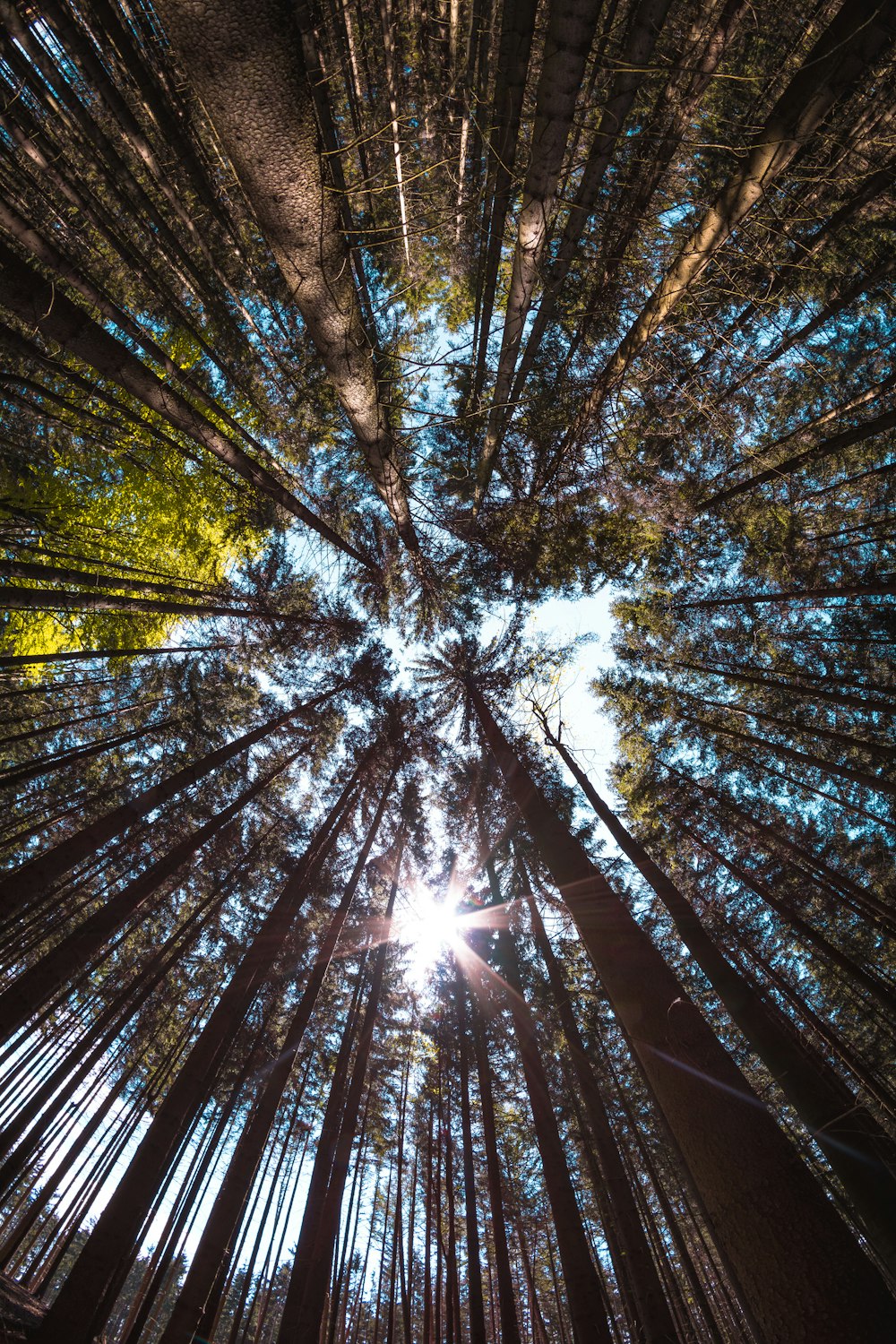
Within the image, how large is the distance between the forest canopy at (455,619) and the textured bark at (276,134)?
22 mm

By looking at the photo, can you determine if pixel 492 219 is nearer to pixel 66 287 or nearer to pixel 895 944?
pixel 66 287

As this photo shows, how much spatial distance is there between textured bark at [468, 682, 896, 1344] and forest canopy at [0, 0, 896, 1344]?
2 centimetres

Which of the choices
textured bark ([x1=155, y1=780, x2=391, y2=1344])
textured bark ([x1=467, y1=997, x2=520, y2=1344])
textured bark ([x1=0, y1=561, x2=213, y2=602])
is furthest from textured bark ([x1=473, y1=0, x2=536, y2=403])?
textured bark ([x1=467, y1=997, x2=520, y2=1344])

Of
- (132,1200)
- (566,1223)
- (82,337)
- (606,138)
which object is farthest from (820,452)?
(132,1200)

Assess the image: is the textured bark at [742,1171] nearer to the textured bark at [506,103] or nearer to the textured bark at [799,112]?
the textured bark at [506,103]

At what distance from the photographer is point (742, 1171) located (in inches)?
82.1

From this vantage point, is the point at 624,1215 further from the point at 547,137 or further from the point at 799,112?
the point at 799,112

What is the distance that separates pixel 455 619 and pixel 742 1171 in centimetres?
953

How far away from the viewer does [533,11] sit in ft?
10.8

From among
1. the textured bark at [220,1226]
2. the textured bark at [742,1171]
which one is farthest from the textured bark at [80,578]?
the textured bark at [220,1226]

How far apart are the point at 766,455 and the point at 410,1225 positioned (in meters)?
19.1

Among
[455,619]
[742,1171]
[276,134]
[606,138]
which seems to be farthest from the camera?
[455,619]

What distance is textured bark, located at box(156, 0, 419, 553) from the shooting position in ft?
7.28

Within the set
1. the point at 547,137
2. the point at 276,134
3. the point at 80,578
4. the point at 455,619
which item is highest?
the point at 455,619
